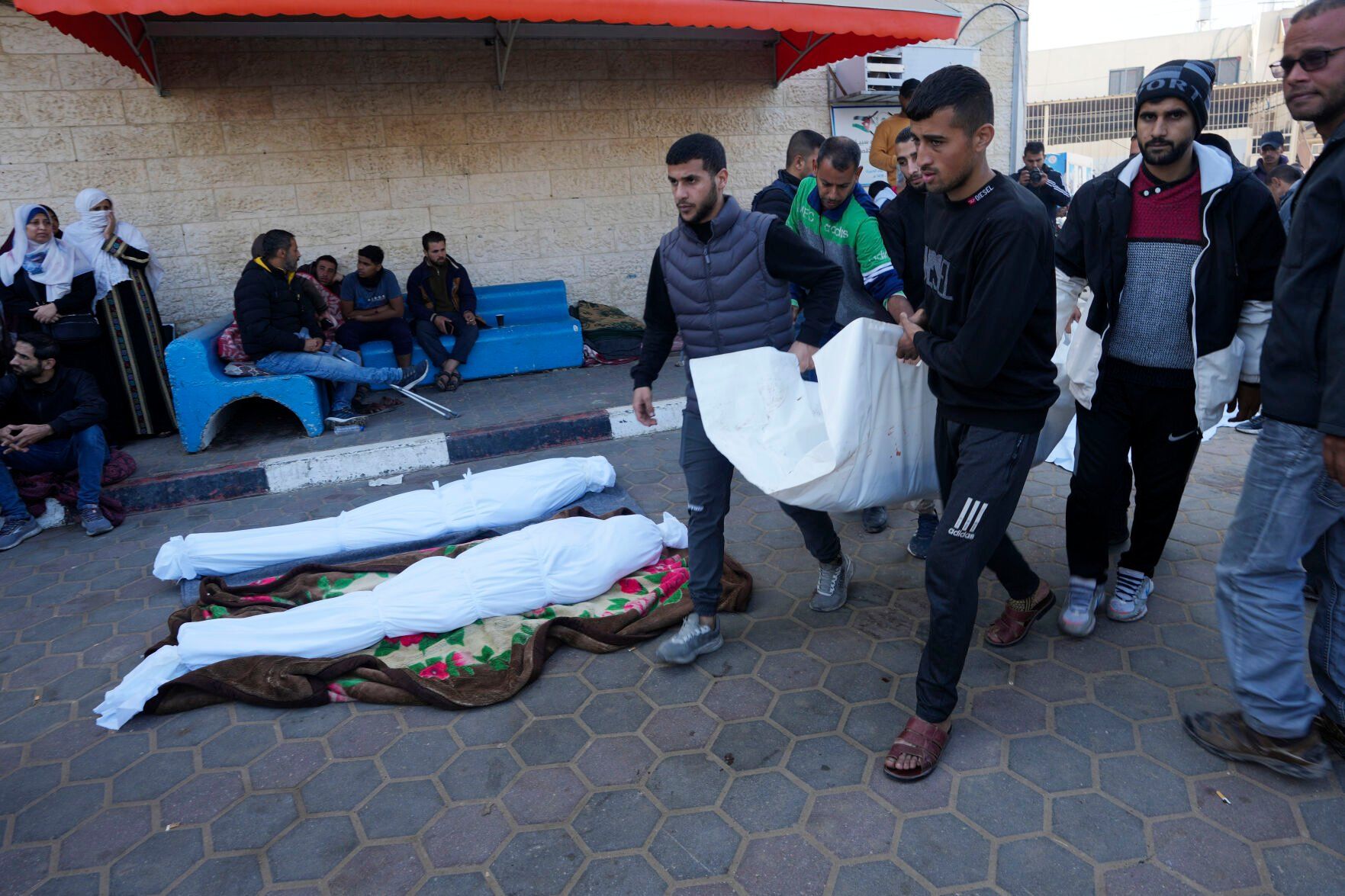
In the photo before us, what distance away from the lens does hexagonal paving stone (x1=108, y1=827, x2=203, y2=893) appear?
2.46m

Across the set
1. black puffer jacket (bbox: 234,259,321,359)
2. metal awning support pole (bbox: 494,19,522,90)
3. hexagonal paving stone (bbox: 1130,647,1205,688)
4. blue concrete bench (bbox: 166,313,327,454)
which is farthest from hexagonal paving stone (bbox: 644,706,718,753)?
metal awning support pole (bbox: 494,19,522,90)

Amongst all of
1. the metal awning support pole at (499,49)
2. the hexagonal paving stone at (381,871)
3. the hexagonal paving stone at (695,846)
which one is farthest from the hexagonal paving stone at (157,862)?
the metal awning support pole at (499,49)

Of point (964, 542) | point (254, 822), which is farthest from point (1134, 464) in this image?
point (254, 822)

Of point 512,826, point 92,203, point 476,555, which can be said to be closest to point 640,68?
point 92,203

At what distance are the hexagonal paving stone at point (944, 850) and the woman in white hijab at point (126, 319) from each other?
6.22m

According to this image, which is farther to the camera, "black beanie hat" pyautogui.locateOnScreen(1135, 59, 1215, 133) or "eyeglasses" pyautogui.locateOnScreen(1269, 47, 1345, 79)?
"black beanie hat" pyautogui.locateOnScreen(1135, 59, 1215, 133)

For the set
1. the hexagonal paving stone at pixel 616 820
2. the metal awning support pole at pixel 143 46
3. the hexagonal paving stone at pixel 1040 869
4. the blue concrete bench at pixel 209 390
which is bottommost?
the hexagonal paving stone at pixel 1040 869

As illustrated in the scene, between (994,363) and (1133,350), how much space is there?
1.01 m

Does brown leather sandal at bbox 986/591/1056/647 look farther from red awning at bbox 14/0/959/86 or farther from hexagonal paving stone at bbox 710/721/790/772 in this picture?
red awning at bbox 14/0/959/86

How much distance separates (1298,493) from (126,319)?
705cm

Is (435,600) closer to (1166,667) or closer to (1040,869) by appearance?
(1040,869)

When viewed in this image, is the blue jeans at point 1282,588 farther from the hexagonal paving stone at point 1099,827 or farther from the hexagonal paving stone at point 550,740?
the hexagonal paving stone at point 550,740

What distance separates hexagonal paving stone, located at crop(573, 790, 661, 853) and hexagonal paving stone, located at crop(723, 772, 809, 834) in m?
0.23

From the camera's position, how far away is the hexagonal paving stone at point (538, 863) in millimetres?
2367
